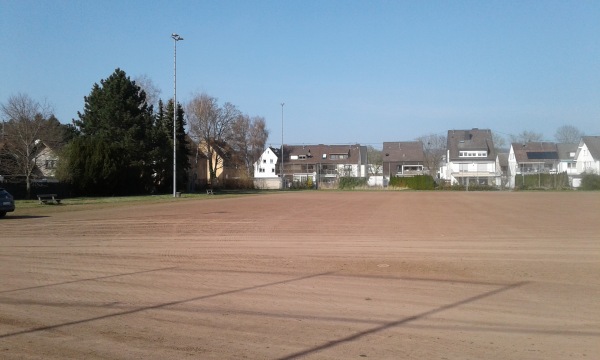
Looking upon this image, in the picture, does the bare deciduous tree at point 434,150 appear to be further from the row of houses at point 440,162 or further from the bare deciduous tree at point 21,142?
the bare deciduous tree at point 21,142

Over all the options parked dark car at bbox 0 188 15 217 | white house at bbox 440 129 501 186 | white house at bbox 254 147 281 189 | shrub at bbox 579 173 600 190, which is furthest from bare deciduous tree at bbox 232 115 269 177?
parked dark car at bbox 0 188 15 217

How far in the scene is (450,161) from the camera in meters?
109

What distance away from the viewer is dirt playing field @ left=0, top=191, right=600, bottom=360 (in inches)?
268

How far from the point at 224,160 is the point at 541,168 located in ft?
201

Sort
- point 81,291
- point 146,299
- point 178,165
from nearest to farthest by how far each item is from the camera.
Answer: point 146,299, point 81,291, point 178,165

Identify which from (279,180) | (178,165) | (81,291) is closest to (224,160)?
(279,180)

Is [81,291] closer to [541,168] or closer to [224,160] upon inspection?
[224,160]

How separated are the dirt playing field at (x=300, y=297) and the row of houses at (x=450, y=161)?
76.9 meters

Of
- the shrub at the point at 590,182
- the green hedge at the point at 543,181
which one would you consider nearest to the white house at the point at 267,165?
the green hedge at the point at 543,181

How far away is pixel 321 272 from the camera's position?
40.2 ft

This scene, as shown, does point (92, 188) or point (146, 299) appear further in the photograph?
point (92, 188)

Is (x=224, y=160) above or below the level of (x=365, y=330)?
above

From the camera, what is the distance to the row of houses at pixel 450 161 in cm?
9826

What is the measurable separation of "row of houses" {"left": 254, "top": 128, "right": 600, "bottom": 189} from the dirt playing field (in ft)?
252
